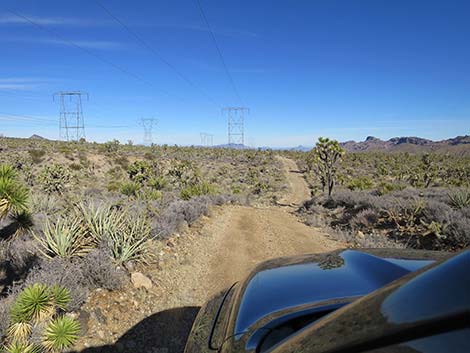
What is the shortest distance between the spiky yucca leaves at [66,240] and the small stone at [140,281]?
3.49 feet

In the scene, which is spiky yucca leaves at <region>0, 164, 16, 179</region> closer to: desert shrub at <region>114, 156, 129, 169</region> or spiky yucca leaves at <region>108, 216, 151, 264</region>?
spiky yucca leaves at <region>108, 216, 151, 264</region>

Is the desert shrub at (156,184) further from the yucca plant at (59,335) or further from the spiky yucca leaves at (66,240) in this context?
the yucca plant at (59,335)

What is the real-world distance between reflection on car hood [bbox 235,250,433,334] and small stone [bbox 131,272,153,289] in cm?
376

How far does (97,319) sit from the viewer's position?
4801 millimetres

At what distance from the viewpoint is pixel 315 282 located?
2.42 metres

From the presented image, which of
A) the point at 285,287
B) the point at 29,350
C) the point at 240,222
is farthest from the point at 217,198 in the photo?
the point at 285,287

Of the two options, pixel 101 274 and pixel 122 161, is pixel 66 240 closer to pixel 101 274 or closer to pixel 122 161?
pixel 101 274

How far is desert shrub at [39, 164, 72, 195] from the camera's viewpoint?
2028 cm

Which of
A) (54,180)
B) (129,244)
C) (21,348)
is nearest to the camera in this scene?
(21,348)

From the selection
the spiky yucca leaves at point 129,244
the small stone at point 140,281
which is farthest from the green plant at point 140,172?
the small stone at point 140,281

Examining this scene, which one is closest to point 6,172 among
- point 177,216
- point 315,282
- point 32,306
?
point 32,306

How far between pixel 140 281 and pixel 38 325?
200cm

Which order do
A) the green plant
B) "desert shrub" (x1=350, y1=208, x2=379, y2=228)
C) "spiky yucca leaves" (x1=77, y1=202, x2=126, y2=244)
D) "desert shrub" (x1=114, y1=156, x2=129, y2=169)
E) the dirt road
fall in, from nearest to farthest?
the dirt road, "spiky yucca leaves" (x1=77, y1=202, x2=126, y2=244), "desert shrub" (x1=350, y1=208, x2=379, y2=228), the green plant, "desert shrub" (x1=114, y1=156, x2=129, y2=169)

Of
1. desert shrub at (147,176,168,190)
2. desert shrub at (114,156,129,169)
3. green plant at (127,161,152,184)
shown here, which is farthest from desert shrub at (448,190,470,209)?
desert shrub at (114,156,129,169)
